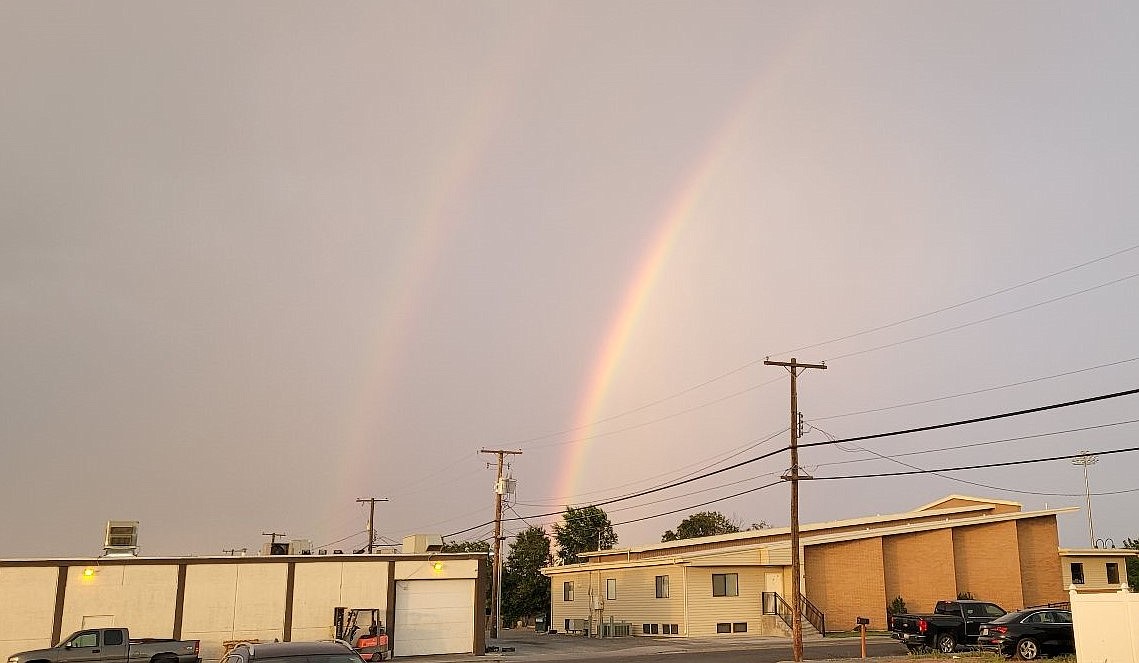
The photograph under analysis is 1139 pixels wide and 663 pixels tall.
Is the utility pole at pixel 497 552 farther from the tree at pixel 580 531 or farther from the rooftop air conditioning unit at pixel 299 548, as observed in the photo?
the tree at pixel 580 531

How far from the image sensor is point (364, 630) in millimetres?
40969

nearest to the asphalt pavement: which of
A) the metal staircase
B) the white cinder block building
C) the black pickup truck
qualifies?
the black pickup truck

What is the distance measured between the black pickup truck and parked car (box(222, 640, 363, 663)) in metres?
31.1

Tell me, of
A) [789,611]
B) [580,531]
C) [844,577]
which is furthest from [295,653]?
[580,531]

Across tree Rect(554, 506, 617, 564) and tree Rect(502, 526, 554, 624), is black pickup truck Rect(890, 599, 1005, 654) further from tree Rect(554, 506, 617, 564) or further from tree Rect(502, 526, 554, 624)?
tree Rect(554, 506, 617, 564)

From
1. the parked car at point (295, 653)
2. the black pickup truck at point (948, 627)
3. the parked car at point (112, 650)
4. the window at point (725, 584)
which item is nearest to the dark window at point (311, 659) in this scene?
the parked car at point (295, 653)

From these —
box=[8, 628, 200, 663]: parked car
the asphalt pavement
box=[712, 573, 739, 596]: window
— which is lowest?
the asphalt pavement

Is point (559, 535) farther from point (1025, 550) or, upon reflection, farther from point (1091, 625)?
point (1091, 625)

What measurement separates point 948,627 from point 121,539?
115 ft

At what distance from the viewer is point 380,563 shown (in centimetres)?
4303

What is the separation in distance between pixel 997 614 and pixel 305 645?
34104 millimetres

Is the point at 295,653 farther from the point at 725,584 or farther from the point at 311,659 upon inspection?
the point at 725,584

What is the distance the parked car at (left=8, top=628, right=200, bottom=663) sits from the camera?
105 feet

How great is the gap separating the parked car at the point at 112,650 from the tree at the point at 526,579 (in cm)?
6119
